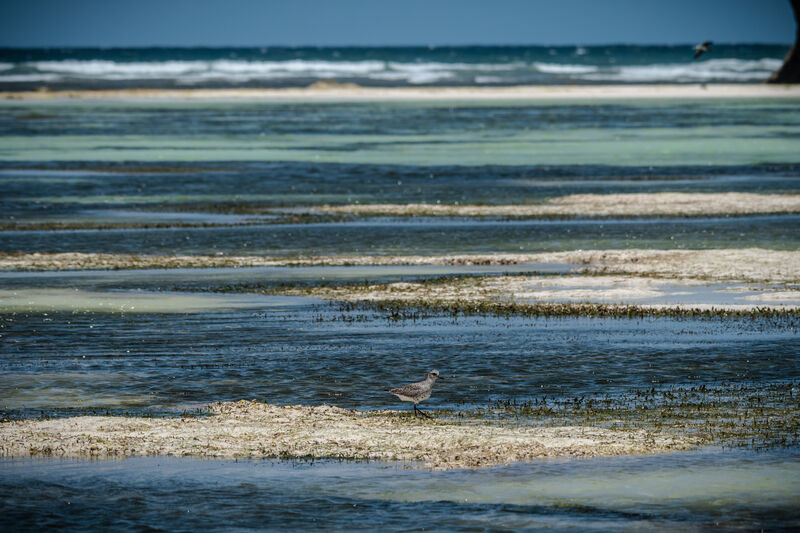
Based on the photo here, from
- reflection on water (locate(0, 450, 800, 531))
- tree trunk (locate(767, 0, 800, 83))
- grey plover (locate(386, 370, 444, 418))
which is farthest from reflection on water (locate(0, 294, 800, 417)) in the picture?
tree trunk (locate(767, 0, 800, 83))

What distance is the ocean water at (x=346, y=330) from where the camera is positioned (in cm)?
1056

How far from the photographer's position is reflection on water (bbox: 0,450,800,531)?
1008 centimetres

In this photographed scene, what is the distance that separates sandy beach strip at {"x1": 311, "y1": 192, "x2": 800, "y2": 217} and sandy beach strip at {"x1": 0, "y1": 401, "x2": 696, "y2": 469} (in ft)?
61.8

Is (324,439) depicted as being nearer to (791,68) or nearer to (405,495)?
(405,495)

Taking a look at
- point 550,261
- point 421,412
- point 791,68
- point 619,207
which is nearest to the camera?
point 421,412

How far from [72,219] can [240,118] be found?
1640 inches

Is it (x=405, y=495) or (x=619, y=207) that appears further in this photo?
(x=619, y=207)

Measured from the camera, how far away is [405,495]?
35.1 ft

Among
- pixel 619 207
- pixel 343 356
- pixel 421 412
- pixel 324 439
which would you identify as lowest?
pixel 324 439

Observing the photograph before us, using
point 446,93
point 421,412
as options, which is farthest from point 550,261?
point 446,93

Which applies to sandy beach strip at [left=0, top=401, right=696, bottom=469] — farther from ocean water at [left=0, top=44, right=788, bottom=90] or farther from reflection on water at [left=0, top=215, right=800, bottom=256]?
ocean water at [left=0, top=44, right=788, bottom=90]

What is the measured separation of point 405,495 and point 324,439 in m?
1.72

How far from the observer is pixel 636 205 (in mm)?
32719

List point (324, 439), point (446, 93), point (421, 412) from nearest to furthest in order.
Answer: point (324, 439) → point (421, 412) → point (446, 93)
